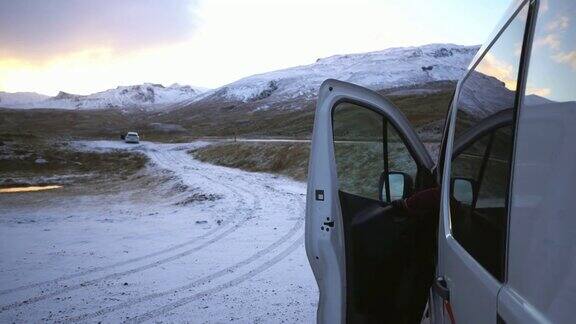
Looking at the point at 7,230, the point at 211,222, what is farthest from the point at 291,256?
the point at 7,230

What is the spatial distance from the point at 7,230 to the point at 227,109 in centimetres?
13622

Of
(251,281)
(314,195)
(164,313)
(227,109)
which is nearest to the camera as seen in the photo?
(314,195)

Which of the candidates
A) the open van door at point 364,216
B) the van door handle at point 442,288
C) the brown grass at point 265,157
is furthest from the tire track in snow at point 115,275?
the brown grass at point 265,157

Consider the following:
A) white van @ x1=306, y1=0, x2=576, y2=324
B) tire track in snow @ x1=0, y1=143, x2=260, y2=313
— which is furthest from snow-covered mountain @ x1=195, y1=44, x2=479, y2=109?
white van @ x1=306, y1=0, x2=576, y2=324

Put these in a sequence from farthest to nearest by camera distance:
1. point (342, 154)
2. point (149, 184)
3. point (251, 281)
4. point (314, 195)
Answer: point (149, 184) < point (251, 281) < point (342, 154) < point (314, 195)

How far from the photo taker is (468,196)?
2180mm

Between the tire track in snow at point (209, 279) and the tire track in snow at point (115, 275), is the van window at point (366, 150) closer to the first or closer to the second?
the tire track in snow at point (209, 279)

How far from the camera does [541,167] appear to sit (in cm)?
129

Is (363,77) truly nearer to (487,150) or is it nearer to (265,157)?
(265,157)

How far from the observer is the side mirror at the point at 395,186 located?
294 cm

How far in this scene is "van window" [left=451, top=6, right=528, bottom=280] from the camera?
1.61 m

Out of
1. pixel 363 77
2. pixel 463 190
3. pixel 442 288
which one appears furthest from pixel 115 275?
pixel 363 77

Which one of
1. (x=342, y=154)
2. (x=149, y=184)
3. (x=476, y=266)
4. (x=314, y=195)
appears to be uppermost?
(x=342, y=154)

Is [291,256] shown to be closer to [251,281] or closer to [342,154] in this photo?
[251,281]
